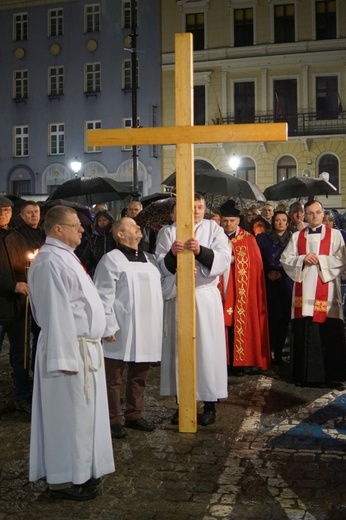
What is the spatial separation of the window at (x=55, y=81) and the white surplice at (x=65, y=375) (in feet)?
110

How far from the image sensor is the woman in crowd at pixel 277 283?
911 centimetres

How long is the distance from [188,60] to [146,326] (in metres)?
2.30

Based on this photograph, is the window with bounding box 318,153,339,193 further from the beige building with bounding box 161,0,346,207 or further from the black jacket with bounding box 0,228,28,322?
the black jacket with bounding box 0,228,28,322

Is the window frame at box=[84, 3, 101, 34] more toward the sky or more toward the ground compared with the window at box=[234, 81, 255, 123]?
more toward the sky

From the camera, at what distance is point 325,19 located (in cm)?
3284

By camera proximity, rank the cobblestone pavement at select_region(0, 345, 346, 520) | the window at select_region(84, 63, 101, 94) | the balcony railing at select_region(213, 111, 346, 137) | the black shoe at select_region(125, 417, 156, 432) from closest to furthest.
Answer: the cobblestone pavement at select_region(0, 345, 346, 520) → the black shoe at select_region(125, 417, 156, 432) → the balcony railing at select_region(213, 111, 346, 137) → the window at select_region(84, 63, 101, 94)

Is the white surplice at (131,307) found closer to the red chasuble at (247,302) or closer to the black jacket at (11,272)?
the black jacket at (11,272)

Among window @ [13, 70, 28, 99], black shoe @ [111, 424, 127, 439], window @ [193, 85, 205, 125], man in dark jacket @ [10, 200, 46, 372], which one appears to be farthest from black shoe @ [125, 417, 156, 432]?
window @ [13, 70, 28, 99]

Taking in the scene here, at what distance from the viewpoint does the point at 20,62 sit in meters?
37.2

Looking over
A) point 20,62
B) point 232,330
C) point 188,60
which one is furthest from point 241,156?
point 188,60

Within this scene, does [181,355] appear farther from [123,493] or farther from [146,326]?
[123,493]

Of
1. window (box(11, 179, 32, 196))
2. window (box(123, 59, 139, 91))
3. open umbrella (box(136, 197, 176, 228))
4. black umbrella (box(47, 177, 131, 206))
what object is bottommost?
open umbrella (box(136, 197, 176, 228))

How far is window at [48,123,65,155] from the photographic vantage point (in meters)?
36.2

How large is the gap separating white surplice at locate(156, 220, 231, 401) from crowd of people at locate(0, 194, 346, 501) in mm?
10
